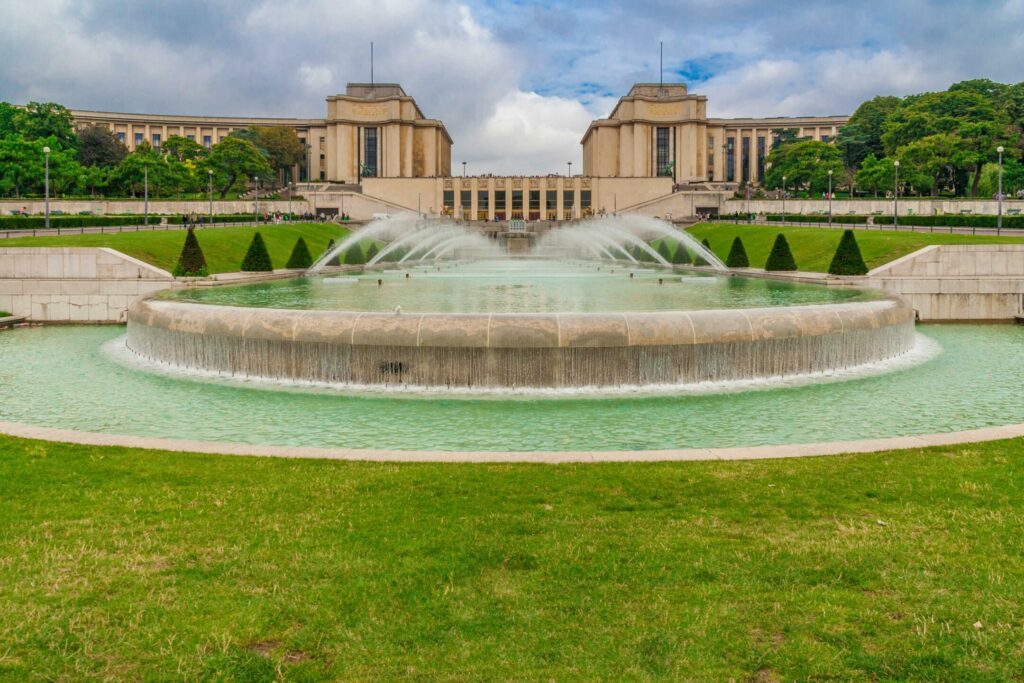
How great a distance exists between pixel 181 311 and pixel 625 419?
1015 cm

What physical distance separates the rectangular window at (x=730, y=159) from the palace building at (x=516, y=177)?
25 centimetres

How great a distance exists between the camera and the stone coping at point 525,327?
562 inches

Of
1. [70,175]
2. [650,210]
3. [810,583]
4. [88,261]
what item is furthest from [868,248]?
[70,175]

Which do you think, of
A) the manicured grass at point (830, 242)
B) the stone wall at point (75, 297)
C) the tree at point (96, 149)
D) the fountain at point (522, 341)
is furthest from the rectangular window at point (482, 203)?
the fountain at point (522, 341)

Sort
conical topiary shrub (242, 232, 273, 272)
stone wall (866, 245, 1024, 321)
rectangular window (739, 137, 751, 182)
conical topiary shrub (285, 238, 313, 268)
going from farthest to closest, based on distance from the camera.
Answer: rectangular window (739, 137, 751, 182), conical topiary shrub (285, 238, 313, 268), conical topiary shrub (242, 232, 273, 272), stone wall (866, 245, 1024, 321)

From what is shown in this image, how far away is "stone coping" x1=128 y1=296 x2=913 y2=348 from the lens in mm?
14266

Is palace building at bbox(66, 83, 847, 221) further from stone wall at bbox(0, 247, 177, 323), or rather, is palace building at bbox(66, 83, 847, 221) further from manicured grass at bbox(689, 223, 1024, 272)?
stone wall at bbox(0, 247, 177, 323)

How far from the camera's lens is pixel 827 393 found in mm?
14211

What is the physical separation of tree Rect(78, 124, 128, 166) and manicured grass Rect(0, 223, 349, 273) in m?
59.1

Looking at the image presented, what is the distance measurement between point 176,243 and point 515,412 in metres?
34.5

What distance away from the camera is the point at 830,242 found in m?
44.5

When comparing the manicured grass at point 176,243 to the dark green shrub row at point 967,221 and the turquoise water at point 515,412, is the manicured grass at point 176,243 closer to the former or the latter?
the turquoise water at point 515,412

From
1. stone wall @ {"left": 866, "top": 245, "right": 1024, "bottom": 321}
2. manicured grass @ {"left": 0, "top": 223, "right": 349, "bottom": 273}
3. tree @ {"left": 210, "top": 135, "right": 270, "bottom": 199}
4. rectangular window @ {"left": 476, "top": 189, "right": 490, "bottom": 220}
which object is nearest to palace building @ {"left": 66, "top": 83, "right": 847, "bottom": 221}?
rectangular window @ {"left": 476, "top": 189, "right": 490, "bottom": 220}

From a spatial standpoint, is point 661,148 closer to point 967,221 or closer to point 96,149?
point 96,149
